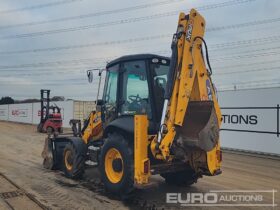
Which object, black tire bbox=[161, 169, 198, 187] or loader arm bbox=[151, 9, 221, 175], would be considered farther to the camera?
black tire bbox=[161, 169, 198, 187]

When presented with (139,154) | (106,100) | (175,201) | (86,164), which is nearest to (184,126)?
(139,154)

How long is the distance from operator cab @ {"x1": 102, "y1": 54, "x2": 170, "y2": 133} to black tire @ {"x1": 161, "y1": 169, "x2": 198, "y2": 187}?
173 cm

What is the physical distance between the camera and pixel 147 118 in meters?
6.48

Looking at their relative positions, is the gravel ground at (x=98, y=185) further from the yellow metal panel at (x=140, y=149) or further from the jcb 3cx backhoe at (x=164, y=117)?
the yellow metal panel at (x=140, y=149)

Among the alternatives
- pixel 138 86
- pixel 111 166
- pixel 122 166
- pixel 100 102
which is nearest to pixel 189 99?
pixel 138 86

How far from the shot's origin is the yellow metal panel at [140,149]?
6000 mm

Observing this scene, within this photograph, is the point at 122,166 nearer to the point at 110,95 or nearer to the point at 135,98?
the point at 135,98

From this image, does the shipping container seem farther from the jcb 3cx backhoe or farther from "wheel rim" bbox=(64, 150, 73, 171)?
the jcb 3cx backhoe

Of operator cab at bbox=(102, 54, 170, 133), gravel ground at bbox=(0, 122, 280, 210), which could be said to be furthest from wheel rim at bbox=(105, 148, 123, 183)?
operator cab at bbox=(102, 54, 170, 133)

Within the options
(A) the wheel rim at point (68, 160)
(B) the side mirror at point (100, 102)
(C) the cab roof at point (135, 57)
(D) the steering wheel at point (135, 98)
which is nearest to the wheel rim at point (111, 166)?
(D) the steering wheel at point (135, 98)

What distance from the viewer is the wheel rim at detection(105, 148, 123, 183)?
671 centimetres

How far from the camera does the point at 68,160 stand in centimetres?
884

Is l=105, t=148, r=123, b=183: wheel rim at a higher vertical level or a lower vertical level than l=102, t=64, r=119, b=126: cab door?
lower

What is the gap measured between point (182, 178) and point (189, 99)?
2.31 m
